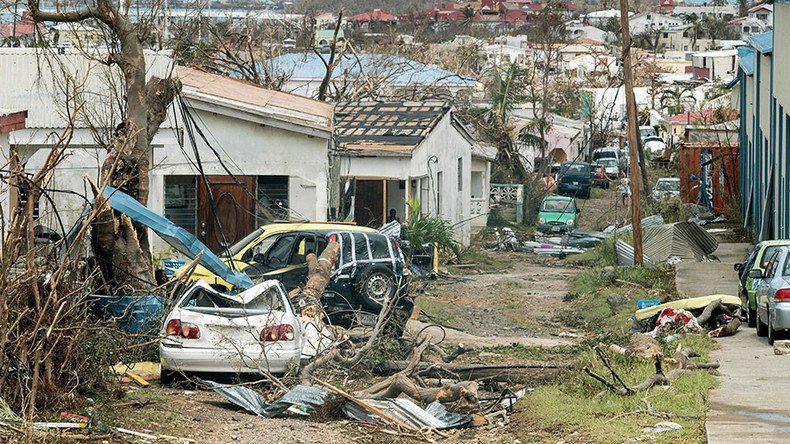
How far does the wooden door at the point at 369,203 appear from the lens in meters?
33.9

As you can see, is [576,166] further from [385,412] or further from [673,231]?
[385,412]

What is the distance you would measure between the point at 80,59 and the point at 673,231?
14954 mm

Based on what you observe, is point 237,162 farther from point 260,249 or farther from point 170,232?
point 170,232

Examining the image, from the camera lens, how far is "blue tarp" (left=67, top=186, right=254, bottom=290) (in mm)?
16438

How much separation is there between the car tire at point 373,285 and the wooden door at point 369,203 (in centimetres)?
1339

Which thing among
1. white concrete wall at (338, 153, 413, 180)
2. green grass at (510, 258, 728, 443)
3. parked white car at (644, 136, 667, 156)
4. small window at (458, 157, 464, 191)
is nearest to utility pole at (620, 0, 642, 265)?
white concrete wall at (338, 153, 413, 180)

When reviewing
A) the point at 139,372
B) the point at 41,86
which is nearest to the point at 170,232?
the point at 139,372

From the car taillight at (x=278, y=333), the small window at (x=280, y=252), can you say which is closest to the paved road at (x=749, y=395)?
the car taillight at (x=278, y=333)

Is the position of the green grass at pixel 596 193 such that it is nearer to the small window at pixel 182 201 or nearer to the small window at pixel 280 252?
the small window at pixel 182 201

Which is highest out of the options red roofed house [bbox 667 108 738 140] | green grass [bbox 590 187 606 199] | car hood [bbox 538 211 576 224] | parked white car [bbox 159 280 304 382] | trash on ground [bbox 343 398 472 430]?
red roofed house [bbox 667 108 738 140]

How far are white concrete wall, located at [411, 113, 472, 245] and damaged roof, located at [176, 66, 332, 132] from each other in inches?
224

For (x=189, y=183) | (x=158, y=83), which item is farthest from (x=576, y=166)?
(x=158, y=83)

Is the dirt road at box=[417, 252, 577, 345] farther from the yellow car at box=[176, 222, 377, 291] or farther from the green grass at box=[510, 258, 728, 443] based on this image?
the green grass at box=[510, 258, 728, 443]

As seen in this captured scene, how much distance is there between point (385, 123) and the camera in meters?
35.4
